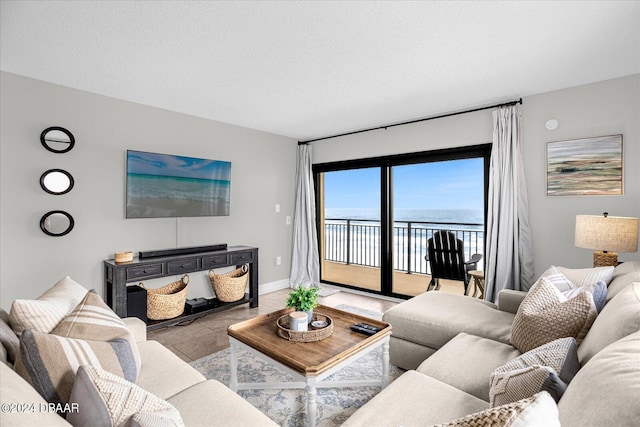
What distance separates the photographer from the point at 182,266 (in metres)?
3.42

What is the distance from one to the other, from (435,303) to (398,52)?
1987 millimetres

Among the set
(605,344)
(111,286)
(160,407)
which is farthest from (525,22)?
(111,286)

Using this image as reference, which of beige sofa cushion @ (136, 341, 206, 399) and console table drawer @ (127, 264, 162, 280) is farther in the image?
console table drawer @ (127, 264, 162, 280)

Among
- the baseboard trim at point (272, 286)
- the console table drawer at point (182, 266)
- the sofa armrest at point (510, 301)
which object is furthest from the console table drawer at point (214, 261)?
the sofa armrest at point (510, 301)

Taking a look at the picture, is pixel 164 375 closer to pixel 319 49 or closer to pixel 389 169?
pixel 319 49

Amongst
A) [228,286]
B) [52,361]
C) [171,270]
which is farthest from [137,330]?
[228,286]

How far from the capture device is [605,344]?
1.19 meters

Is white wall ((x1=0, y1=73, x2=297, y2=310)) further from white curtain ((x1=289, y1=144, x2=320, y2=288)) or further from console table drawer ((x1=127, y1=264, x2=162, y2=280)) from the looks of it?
white curtain ((x1=289, y1=144, x2=320, y2=288))

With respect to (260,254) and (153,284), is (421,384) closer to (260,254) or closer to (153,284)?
(153,284)

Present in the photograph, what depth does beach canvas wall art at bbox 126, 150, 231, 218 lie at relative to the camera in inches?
134

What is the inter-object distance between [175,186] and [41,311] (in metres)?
2.49

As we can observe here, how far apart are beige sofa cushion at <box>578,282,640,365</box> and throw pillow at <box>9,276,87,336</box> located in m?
2.22

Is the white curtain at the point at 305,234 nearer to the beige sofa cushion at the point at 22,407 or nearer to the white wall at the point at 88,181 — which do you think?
the white wall at the point at 88,181

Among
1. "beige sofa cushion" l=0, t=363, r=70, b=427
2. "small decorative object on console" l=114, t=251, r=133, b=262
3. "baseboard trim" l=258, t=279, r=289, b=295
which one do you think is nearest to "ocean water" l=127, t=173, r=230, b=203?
"small decorative object on console" l=114, t=251, r=133, b=262
